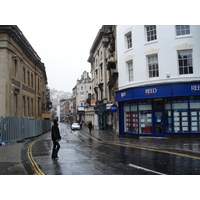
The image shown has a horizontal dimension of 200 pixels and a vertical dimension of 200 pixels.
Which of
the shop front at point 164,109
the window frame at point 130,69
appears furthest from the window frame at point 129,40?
the shop front at point 164,109

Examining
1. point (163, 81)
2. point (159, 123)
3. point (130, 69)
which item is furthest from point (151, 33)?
point (159, 123)

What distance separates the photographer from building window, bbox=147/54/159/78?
19484mm

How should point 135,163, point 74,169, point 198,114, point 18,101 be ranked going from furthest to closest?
1. point 18,101
2. point 198,114
3. point 135,163
4. point 74,169

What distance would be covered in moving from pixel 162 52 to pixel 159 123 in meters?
5.90

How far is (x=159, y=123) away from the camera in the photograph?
753 inches

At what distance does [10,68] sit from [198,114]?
58.4ft

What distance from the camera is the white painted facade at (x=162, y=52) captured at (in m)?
18.1

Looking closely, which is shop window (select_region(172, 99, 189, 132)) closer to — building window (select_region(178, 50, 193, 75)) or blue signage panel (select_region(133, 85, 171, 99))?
blue signage panel (select_region(133, 85, 171, 99))

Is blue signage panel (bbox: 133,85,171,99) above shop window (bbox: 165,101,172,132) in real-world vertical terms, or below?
above

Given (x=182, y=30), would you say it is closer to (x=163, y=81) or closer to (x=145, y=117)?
(x=163, y=81)

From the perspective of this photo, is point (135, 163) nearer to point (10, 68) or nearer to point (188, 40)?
point (188, 40)

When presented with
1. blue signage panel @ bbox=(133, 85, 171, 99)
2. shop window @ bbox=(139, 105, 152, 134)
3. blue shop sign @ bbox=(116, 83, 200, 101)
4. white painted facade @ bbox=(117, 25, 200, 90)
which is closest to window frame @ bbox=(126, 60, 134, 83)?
white painted facade @ bbox=(117, 25, 200, 90)

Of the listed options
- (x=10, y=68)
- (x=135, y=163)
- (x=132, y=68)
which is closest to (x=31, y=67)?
(x=10, y=68)

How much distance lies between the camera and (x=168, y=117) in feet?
61.1
